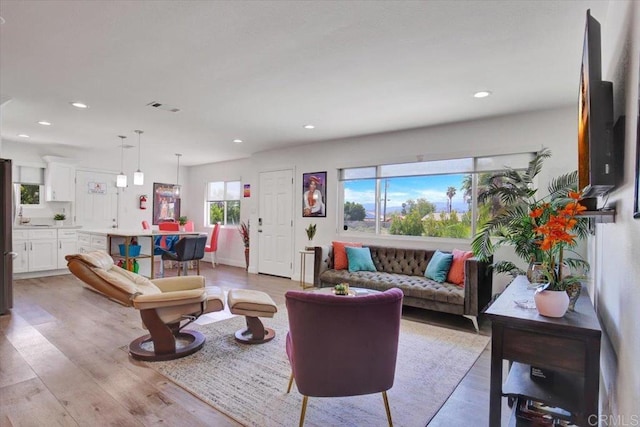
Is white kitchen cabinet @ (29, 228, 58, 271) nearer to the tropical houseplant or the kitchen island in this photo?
the kitchen island

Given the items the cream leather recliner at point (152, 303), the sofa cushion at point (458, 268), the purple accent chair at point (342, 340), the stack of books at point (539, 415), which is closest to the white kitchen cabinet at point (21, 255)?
the cream leather recliner at point (152, 303)

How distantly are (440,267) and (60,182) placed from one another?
7.41 m

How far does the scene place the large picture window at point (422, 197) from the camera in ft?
15.0

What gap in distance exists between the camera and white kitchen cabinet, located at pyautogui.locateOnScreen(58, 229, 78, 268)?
6.55 m

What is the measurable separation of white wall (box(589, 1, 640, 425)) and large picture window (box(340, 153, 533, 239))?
2.76m

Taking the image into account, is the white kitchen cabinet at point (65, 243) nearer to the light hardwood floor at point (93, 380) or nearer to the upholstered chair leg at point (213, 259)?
the light hardwood floor at point (93, 380)

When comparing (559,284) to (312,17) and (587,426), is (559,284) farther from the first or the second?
(312,17)

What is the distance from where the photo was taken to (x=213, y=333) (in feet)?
11.6

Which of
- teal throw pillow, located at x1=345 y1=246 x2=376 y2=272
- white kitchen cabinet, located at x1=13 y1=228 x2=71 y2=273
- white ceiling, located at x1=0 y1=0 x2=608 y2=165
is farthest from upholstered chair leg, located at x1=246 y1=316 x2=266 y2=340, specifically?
white kitchen cabinet, located at x1=13 y1=228 x2=71 y2=273

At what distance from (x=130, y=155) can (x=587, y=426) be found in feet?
28.3

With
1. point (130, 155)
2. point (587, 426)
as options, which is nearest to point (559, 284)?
point (587, 426)

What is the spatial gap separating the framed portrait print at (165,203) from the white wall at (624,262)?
8926mm

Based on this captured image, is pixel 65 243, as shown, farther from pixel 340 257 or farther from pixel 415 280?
pixel 415 280

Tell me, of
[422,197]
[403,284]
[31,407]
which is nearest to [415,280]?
[403,284]
